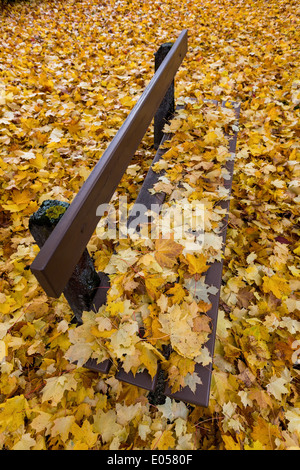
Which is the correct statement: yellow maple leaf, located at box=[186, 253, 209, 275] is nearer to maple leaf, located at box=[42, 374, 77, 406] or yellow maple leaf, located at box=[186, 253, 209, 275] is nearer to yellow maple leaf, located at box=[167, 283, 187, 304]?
yellow maple leaf, located at box=[167, 283, 187, 304]

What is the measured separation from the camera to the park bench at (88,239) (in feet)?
3.27

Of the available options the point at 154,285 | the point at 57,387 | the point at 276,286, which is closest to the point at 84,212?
the point at 154,285

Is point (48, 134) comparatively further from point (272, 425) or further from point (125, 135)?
point (272, 425)

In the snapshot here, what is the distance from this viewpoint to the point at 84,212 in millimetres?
1141

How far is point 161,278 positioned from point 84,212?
1.92 ft

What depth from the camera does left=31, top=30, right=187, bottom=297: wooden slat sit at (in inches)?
37.8

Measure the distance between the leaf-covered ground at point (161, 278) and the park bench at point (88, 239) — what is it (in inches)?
2.7

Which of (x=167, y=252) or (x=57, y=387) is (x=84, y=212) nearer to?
(x=167, y=252)

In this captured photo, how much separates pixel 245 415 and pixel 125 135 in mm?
1715

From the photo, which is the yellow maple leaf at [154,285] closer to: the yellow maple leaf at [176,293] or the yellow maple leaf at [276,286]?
the yellow maple leaf at [176,293]

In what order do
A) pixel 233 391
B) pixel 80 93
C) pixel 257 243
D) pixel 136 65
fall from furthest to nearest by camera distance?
pixel 136 65 < pixel 80 93 < pixel 257 243 < pixel 233 391

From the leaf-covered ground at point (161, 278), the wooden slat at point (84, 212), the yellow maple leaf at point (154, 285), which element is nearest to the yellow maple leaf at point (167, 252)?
the leaf-covered ground at point (161, 278)
